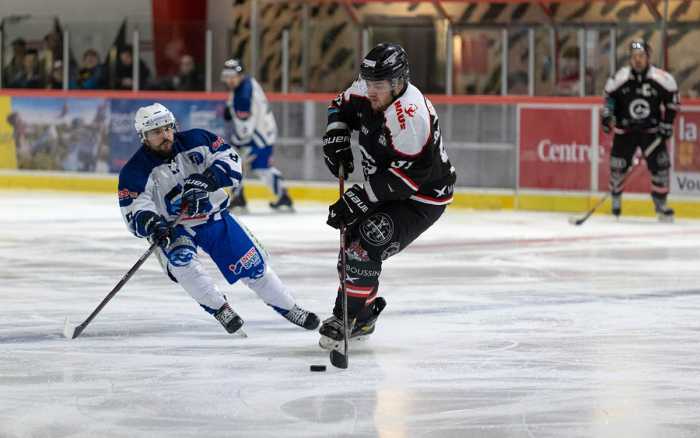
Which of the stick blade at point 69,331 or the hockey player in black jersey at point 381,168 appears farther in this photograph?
the stick blade at point 69,331

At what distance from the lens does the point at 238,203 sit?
43.3ft

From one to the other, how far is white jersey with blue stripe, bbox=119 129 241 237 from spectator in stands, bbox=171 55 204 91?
9351mm

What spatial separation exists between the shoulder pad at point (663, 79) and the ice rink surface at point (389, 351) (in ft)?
7.56

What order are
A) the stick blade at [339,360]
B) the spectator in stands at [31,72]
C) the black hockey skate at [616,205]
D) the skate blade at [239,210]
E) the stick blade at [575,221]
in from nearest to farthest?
the stick blade at [339,360]
the stick blade at [575,221]
the black hockey skate at [616,205]
the skate blade at [239,210]
the spectator in stands at [31,72]

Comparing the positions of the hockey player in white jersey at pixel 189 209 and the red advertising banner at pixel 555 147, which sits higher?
the hockey player in white jersey at pixel 189 209

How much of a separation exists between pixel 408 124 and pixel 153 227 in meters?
1.07

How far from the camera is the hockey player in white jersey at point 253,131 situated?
42.7ft

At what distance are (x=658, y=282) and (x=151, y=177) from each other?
3287 millimetres

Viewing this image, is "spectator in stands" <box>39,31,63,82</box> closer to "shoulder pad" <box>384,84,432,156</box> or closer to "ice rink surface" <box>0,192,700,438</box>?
"ice rink surface" <box>0,192,700,438</box>

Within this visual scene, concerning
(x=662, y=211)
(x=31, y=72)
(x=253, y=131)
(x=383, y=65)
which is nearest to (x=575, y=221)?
(x=662, y=211)

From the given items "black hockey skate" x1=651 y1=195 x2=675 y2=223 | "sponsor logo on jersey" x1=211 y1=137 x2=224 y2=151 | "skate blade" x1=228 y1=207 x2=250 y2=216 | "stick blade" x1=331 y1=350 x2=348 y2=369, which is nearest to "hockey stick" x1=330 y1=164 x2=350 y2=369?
"stick blade" x1=331 y1=350 x2=348 y2=369

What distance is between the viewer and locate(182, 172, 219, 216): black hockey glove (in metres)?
5.89

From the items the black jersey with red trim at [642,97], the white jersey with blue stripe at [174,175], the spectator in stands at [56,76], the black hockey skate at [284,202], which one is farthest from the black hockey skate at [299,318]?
the spectator in stands at [56,76]

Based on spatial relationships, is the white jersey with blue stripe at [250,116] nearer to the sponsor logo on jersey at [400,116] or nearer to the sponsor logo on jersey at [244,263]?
the sponsor logo on jersey at [244,263]
